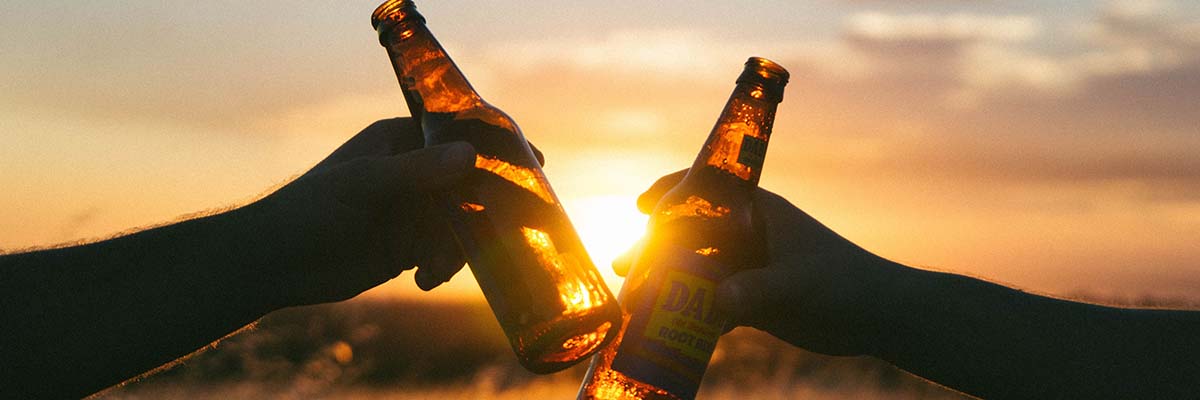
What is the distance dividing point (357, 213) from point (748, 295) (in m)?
1.03

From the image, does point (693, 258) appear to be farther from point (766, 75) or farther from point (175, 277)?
point (175, 277)

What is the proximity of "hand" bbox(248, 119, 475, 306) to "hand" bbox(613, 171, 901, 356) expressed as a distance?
0.65m

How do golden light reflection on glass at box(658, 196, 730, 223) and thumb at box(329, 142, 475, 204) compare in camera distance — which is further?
golden light reflection on glass at box(658, 196, 730, 223)

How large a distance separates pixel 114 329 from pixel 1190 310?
2.89m

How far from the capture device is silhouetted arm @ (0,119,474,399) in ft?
6.88

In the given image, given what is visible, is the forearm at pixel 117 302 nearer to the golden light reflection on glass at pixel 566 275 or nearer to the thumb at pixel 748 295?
the golden light reflection on glass at pixel 566 275

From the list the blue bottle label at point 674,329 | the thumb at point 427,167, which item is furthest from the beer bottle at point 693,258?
the thumb at point 427,167

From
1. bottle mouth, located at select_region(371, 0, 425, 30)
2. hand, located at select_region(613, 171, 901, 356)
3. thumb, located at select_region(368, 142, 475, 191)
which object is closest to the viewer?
thumb, located at select_region(368, 142, 475, 191)

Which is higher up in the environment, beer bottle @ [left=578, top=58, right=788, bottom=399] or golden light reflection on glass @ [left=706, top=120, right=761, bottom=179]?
golden light reflection on glass @ [left=706, top=120, right=761, bottom=179]

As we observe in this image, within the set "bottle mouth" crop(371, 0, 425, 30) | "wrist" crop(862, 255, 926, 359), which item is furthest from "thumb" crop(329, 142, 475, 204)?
"wrist" crop(862, 255, 926, 359)

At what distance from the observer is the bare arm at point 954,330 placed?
238 cm

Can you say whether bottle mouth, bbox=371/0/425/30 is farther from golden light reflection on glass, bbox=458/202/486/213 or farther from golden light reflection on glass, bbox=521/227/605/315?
golden light reflection on glass, bbox=521/227/605/315

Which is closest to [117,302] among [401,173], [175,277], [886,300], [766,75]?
[175,277]

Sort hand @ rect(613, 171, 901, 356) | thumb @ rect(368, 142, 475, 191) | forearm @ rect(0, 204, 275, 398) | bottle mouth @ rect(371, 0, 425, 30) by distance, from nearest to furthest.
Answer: forearm @ rect(0, 204, 275, 398)
thumb @ rect(368, 142, 475, 191)
hand @ rect(613, 171, 901, 356)
bottle mouth @ rect(371, 0, 425, 30)
